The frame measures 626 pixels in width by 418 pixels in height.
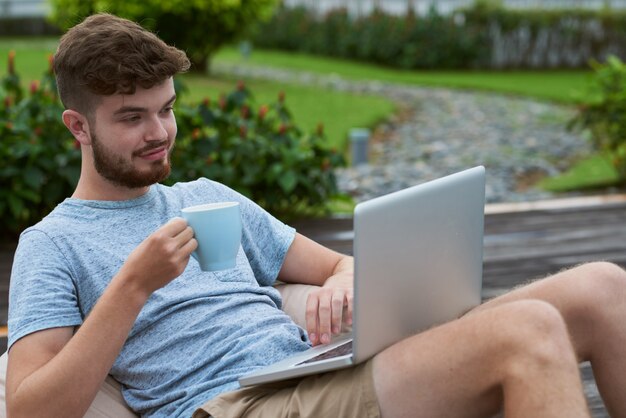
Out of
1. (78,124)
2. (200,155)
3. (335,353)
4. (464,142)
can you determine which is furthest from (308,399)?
(464,142)

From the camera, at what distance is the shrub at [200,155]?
4.89m

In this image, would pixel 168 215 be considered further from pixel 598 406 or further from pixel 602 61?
pixel 602 61

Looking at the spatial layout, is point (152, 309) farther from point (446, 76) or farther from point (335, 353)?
point (446, 76)

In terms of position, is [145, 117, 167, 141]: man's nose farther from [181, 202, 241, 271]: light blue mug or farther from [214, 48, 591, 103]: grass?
[214, 48, 591, 103]: grass

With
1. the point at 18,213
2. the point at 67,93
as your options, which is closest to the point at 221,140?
the point at 18,213

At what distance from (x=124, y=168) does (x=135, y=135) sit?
7 centimetres

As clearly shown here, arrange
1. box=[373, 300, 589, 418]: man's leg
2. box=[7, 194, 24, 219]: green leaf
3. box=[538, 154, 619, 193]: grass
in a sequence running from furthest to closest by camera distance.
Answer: box=[538, 154, 619, 193]: grass → box=[7, 194, 24, 219]: green leaf → box=[373, 300, 589, 418]: man's leg

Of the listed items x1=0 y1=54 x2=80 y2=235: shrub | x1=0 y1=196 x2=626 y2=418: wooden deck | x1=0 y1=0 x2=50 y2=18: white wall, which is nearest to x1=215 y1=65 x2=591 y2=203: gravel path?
x1=0 y1=196 x2=626 y2=418: wooden deck

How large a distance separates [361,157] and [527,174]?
121 cm

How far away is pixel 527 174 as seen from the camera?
7.91 metres

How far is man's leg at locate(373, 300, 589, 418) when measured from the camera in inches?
69.6

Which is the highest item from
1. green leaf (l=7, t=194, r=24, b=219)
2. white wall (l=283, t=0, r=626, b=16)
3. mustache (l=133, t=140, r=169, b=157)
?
mustache (l=133, t=140, r=169, b=157)

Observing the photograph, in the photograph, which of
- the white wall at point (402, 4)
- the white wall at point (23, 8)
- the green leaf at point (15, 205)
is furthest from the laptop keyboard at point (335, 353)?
the white wall at point (23, 8)

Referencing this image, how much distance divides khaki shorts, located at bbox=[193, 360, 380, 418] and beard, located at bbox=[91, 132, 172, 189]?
1.51ft
